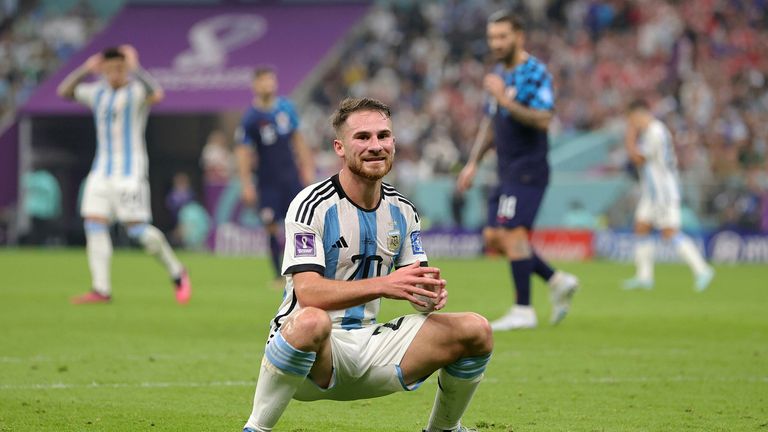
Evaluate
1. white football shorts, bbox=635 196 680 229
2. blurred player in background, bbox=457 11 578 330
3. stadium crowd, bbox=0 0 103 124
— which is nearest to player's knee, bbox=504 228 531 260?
blurred player in background, bbox=457 11 578 330

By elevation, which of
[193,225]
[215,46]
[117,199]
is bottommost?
[193,225]

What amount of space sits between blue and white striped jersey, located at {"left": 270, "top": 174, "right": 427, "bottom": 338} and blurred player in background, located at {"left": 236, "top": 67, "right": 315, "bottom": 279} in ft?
33.2

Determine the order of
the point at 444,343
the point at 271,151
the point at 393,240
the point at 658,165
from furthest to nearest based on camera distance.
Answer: the point at 658,165 → the point at 271,151 → the point at 393,240 → the point at 444,343

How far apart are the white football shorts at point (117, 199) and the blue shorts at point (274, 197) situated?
10.8ft

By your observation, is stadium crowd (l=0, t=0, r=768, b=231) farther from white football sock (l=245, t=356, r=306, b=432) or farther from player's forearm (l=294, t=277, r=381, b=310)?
white football sock (l=245, t=356, r=306, b=432)

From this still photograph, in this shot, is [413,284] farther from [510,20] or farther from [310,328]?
[510,20]

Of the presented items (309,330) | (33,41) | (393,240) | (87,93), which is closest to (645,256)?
(87,93)

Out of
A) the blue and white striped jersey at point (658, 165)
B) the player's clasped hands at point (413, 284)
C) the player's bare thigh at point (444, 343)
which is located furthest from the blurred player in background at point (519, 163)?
the blue and white striped jersey at point (658, 165)

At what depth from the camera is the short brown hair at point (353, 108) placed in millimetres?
5547

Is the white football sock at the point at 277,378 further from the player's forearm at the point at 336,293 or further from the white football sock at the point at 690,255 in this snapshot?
the white football sock at the point at 690,255

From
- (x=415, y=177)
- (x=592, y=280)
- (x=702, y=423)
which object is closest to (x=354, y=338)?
(x=702, y=423)

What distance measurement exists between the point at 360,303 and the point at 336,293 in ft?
0.39

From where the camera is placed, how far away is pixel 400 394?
766cm

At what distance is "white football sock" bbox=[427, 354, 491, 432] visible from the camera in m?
5.50
